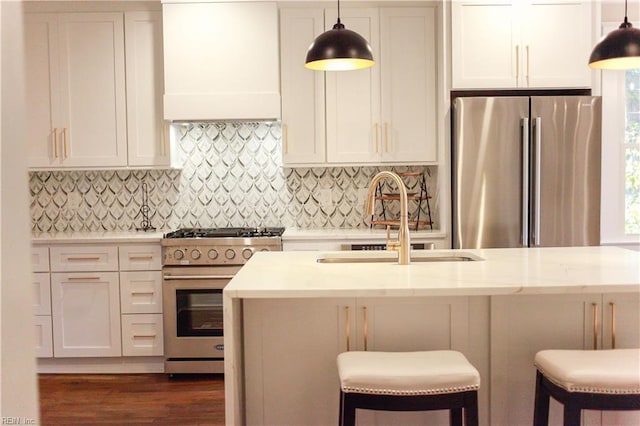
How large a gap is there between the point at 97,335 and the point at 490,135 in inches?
113

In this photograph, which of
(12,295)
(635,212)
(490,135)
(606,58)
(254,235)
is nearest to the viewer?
(12,295)

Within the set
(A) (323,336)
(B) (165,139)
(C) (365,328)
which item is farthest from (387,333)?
(B) (165,139)

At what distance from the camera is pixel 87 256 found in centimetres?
382

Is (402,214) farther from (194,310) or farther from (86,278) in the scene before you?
(86,278)

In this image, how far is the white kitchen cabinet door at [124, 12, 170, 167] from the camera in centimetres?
401

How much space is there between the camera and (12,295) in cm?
67

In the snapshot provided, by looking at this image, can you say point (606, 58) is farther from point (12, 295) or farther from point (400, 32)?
point (12, 295)

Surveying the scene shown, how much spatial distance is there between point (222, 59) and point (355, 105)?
0.96 metres

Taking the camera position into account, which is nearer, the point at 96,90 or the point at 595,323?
the point at 595,323

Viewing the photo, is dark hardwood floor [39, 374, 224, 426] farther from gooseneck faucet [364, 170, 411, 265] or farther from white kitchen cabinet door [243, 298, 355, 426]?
gooseneck faucet [364, 170, 411, 265]

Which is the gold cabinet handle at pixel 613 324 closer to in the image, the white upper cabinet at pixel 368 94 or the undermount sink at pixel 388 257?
the undermount sink at pixel 388 257

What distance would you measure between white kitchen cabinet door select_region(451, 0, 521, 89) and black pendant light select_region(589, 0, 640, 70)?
121 cm

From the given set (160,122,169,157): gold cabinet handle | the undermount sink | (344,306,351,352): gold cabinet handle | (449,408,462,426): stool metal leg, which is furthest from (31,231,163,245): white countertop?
(449,408,462,426): stool metal leg

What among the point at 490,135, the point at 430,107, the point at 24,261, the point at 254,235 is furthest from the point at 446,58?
the point at 24,261
